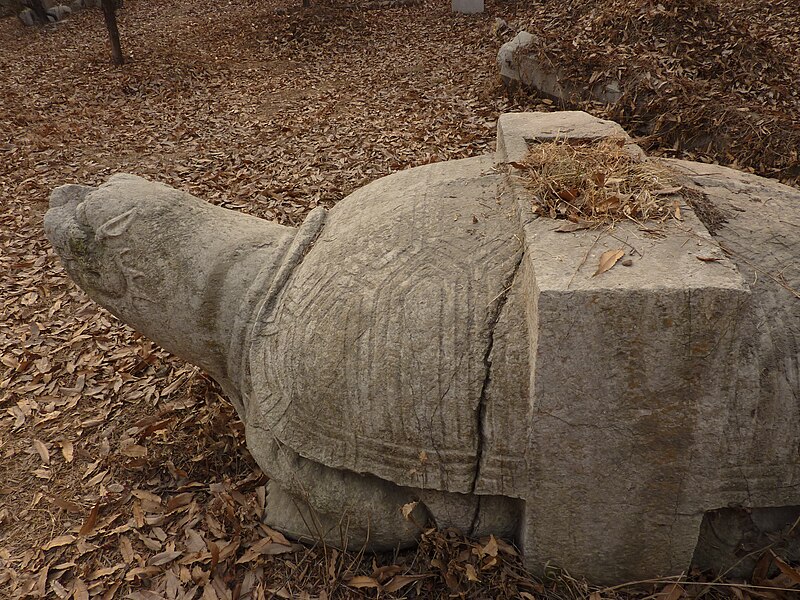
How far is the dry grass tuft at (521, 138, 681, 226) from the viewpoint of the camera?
2049 mm

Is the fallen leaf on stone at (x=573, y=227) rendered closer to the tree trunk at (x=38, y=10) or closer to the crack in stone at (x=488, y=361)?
the crack in stone at (x=488, y=361)

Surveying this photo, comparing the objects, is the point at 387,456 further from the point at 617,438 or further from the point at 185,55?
the point at 185,55

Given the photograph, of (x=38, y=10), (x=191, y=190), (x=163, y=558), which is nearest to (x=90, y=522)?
(x=163, y=558)

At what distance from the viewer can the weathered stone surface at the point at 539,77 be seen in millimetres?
6059

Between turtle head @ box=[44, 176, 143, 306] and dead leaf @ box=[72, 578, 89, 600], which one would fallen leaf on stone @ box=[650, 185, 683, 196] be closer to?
turtle head @ box=[44, 176, 143, 306]

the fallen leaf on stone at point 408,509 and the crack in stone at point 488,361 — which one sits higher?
the crack in stone at point 488,361

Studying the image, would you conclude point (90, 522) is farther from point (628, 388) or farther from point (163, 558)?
point (628, 388)

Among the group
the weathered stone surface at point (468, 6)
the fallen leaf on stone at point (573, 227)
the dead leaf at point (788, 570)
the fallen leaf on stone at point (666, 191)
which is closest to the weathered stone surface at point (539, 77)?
the weathered stone surface at point (468, 6)

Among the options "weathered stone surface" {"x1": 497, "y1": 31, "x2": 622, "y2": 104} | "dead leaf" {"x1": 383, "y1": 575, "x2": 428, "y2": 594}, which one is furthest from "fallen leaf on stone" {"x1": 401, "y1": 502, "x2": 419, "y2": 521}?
"weathered stone surface" {"x1": 497, "y1": 31, "x2": 622, "y2": 104}

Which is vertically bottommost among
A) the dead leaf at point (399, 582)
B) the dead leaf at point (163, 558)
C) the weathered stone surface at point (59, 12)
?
the dead leaf at point (163, 558)

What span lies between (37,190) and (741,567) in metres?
6.31

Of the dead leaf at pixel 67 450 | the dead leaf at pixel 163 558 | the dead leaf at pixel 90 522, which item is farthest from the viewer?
the dead leaf at pixel 67 450

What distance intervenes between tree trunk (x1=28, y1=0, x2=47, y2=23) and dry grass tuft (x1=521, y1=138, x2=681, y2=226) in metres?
12.6

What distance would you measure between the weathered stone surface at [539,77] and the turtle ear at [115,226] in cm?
497
